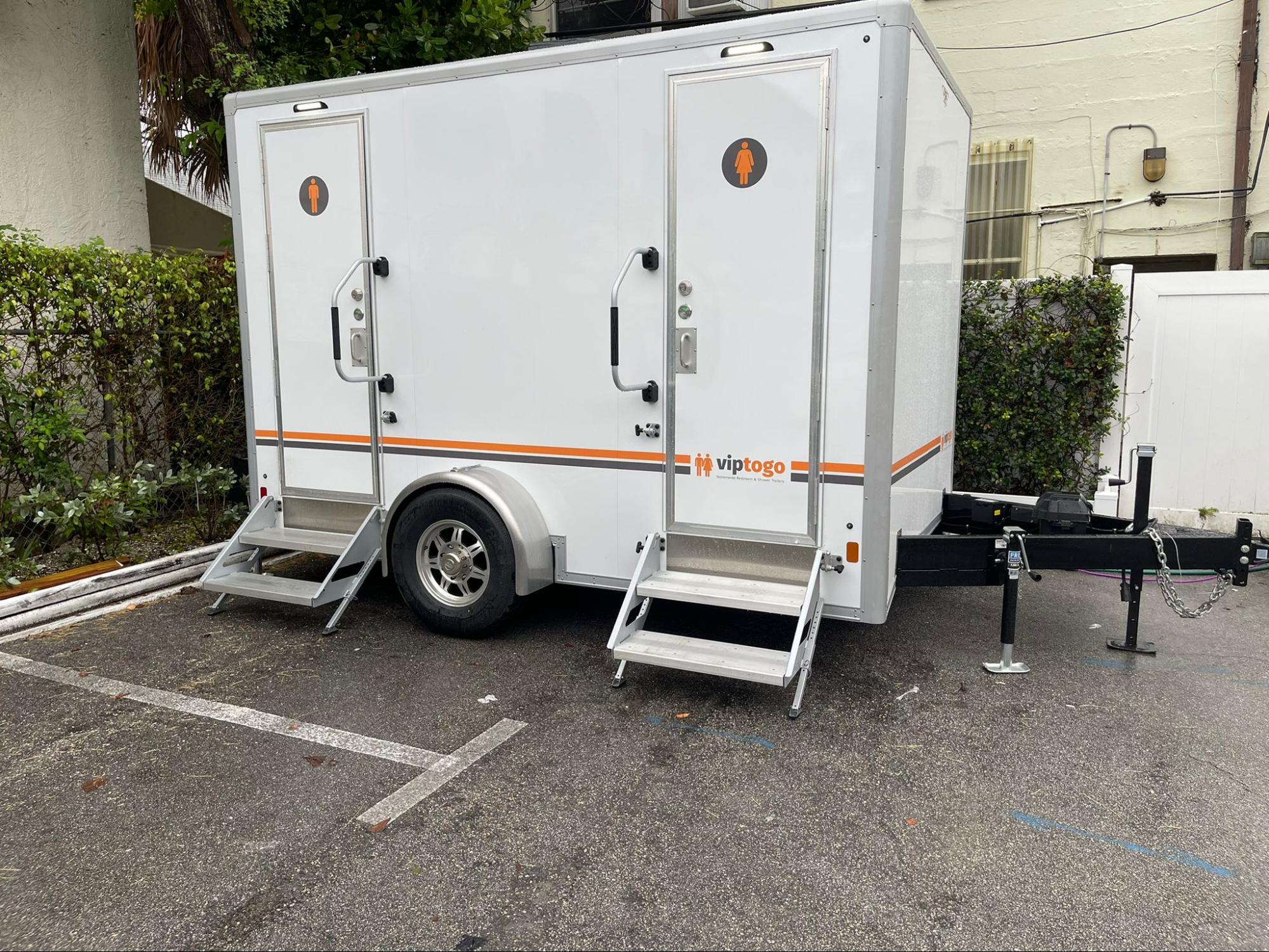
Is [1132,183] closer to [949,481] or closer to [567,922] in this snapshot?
[949,481]

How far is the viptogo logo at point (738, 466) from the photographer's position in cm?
423

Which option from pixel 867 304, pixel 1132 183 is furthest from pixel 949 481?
pixel 1132 183

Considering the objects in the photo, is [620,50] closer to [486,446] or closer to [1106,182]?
[486,446]

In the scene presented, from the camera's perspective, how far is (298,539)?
548 centimetres

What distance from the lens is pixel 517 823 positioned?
319cm

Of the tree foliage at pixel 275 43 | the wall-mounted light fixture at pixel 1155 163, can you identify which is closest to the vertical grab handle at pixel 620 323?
the tree foliage at pixel 275 43

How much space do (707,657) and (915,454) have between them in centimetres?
156

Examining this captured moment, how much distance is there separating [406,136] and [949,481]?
3.89m

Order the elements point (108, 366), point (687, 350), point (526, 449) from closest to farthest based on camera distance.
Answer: point (687, 350) < point (526, 449) < point (108, 366)

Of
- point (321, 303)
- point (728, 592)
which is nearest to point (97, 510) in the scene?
point (321, 303)

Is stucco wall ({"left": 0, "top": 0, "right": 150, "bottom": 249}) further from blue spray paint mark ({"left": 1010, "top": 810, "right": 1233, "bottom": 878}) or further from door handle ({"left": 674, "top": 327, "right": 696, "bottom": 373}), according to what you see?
blue spray paint mark ({"left": 1010, "top": 810, "right": 1233, "bottom": 878})

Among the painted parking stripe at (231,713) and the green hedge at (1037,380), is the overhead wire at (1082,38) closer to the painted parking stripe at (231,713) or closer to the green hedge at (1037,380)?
the green hedge at (1037,380)

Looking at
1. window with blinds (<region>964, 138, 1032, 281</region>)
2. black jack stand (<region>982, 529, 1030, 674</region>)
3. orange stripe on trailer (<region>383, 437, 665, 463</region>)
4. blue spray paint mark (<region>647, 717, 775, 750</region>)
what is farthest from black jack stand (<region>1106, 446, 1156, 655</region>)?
window with blinds (<region>964, 138, 1032, 281</region>)

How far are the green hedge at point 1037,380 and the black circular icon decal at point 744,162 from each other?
3886 mm
